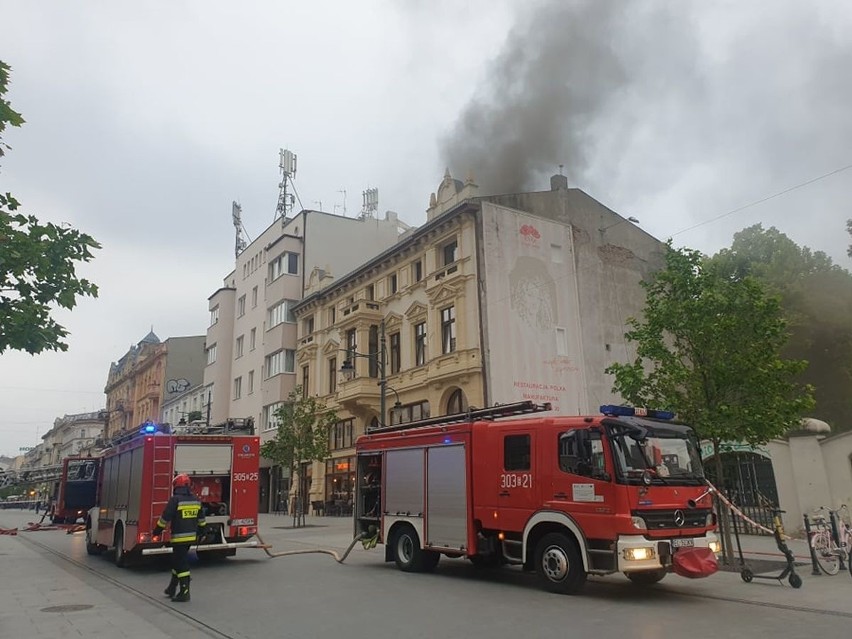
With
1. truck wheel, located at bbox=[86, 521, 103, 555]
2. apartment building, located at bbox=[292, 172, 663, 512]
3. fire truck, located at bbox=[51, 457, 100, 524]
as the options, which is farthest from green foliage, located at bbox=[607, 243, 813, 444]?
fire truck, located at bbox=[51, 457, 100, 524]

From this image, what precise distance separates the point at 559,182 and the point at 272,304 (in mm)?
21230

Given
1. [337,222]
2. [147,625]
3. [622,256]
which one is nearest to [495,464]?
[147,625]

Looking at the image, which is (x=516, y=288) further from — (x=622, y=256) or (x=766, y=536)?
(x=766, y=536)

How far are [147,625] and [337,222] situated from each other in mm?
38635

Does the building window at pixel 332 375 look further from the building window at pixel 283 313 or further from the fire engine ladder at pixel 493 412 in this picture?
the fire engine ladder at pixel 493 412

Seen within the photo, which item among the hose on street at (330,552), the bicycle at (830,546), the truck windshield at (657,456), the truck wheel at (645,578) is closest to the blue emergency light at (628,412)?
the truck windshield at (657,456)

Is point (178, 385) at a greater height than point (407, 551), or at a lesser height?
greater

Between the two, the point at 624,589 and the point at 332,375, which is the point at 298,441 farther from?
the point at 624,589

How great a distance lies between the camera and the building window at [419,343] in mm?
31000

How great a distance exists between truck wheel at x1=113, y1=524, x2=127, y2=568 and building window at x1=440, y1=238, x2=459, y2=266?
17836mm

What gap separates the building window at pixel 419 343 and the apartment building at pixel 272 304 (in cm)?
1131

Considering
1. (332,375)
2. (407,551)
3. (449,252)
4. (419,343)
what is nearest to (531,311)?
(449,252)

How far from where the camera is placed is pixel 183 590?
1000 cm

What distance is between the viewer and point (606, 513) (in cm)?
938
